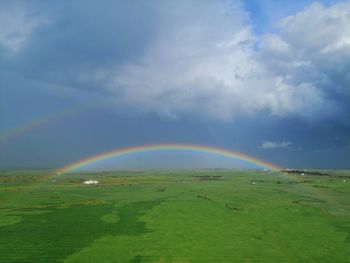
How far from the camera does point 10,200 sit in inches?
1698

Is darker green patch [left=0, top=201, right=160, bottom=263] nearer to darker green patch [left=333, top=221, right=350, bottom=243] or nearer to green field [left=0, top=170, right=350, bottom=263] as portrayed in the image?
green field [left=0, top=170, right=350, bottom=263]

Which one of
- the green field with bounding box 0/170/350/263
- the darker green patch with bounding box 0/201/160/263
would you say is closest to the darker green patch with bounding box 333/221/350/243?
the green field with bounding box 0/170/350/263

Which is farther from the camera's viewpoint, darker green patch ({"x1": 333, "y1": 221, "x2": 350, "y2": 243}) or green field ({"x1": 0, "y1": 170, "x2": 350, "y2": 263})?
darker green patch ({"x1": 333, "y1": 221, "x2": 350, "y2": 243})

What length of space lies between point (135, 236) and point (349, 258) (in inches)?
526

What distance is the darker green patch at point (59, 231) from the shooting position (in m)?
20.5

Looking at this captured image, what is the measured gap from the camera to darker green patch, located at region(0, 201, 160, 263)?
67.3 ft

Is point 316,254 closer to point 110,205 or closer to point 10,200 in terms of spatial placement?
point 110,205

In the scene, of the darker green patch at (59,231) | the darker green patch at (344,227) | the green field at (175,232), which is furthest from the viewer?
the darker green patch at (344,227)

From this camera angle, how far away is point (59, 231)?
2561cm

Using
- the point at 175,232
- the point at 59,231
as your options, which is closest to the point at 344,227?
the point at 175,232

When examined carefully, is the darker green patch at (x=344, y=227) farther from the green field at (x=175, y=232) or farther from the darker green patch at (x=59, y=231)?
the darker green patch at (x=59, y=231)

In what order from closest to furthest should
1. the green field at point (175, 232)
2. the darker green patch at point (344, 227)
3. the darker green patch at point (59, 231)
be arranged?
the green field at point (175, 232) → the darker green patch at point (59, 231) → the darker green patch at point (344, 227)

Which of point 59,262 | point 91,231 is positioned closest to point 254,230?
point 91,231

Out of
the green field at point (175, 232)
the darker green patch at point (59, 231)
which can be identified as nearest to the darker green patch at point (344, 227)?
the green field at point (175, 232)
